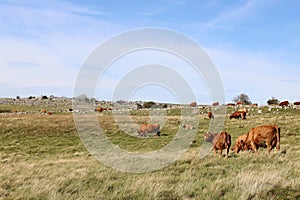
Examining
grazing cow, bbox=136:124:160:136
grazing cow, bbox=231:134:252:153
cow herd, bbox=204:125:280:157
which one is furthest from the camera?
grazing cow, bbox=136:124:160:136

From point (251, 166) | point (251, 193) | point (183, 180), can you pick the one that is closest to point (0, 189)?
point (183, 180)

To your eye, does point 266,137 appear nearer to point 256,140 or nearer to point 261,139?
point 261,139

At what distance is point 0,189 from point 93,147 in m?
16.4

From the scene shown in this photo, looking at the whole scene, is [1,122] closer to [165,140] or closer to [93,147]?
[93,147]

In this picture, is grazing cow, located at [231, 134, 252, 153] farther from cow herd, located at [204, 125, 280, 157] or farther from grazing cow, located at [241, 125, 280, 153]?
grazing cow, located at [241, 125, 280, 153]

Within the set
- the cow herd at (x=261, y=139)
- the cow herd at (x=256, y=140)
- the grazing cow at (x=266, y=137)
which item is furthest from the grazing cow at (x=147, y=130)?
the grazing cow at (x=266, y=137)

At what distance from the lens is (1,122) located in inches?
1618

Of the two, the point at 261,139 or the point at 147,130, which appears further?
the point at 147,130

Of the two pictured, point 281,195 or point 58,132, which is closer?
point 281,195

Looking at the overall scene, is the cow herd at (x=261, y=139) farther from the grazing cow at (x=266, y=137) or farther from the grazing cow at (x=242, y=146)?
the grazing cow at (x=242, y=146)

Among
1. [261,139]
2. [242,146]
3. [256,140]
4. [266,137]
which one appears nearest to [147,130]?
[242,146]

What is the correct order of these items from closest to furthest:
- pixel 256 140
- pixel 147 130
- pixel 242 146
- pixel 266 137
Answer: pixel 266 137 → pixel 256 140 → pixel 242 146 → pixel 147 130

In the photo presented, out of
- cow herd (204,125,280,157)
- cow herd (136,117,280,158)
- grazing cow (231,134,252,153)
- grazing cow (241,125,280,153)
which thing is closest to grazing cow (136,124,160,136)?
grazing cow (231,134,252,153)

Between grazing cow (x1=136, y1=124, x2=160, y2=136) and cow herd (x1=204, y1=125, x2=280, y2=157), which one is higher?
cow herd (x1=204, y1=125, x2=280, y2=157)
